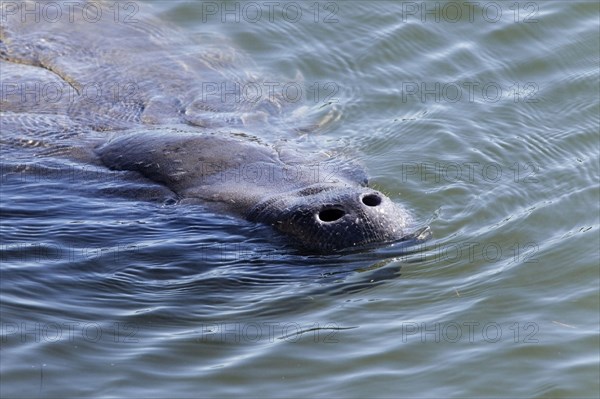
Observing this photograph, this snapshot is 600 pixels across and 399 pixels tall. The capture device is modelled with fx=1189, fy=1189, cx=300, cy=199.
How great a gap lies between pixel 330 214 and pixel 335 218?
44 millimetres

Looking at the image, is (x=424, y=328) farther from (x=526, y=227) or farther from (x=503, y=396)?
(x=526, y=227)

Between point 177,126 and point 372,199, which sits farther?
point 177,126

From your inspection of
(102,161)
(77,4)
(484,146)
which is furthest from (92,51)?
(484,146)

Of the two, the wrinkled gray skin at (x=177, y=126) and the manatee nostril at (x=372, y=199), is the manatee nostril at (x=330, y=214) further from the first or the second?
the manatee nostril at (x=372, y=199)

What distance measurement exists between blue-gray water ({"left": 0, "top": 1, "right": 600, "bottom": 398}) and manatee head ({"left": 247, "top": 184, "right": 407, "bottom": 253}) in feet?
0.38

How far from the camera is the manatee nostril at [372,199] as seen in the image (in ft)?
25.5

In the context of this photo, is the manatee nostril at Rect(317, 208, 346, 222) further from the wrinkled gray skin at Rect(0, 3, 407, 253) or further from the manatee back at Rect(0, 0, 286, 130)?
the manatee back at Rect(0, 0, 286, 130)

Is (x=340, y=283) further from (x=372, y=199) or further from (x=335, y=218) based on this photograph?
(x=372, y=199)

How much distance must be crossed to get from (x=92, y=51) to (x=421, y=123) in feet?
10.8

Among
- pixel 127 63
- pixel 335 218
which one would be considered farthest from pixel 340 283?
pixel 127 63

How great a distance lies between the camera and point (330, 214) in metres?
7.69

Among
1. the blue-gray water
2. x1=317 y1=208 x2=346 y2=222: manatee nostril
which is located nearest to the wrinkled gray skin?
x1=317 y1=208 x2=346 y2=222: manatee nostril

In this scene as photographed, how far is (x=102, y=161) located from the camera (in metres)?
9.00

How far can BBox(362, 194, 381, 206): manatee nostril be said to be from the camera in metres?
7.76
